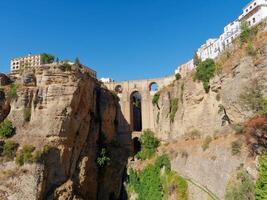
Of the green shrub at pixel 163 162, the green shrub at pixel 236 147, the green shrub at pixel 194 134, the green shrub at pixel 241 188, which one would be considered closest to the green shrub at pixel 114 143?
the green shrub at pixel 163 162

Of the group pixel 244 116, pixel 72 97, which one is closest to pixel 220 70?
pixel 244 116

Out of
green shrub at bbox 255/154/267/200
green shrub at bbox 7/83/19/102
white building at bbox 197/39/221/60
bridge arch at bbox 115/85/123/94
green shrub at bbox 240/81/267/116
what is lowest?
Result: green shrub at bbox 255/154/267/200

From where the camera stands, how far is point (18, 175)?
971 inches

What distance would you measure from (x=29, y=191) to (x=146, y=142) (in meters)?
16.2

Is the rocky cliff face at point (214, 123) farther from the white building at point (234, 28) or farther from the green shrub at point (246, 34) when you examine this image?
Result: the white building at point (234, 28)

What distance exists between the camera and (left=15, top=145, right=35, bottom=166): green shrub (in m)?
25.3

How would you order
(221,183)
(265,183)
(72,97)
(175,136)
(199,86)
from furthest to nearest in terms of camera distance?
(175,136), (199,86), (72,97), (221,183), (265,183)

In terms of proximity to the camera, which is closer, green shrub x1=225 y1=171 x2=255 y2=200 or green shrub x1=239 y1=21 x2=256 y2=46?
green shrub x1=225 y1=171 x2=255 y2=200

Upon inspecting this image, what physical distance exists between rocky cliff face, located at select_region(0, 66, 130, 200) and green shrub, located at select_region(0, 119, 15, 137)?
0.40 meters

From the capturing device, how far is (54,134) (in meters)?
27.1

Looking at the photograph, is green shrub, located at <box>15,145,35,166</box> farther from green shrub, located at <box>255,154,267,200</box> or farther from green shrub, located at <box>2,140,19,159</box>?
green shrub, located at <box>255,154,267,200</box>

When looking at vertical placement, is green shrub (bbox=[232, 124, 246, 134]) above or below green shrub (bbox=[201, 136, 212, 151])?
above

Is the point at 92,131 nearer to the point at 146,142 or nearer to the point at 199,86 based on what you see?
the point at 146,142

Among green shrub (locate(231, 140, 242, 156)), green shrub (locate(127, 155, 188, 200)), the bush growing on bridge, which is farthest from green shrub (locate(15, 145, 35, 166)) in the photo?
the bush growing on bridge
